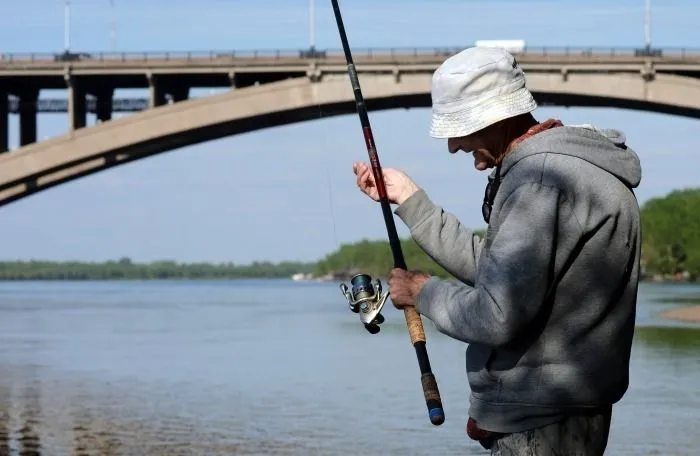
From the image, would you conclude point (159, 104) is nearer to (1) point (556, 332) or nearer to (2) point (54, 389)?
(2) point (54, 389)

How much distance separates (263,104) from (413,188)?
86.4ft

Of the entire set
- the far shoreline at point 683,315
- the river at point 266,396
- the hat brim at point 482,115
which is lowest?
the far shoreline at point 683,315

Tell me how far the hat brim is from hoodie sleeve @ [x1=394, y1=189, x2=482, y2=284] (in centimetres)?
39

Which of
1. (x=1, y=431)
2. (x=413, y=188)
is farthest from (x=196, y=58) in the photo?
(x=413, y=188)

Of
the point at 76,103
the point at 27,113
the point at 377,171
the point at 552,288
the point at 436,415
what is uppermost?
the point at 377,171

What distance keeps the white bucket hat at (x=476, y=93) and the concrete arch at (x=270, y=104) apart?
86.6ft

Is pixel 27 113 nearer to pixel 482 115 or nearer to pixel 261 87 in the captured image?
pixel 261 87

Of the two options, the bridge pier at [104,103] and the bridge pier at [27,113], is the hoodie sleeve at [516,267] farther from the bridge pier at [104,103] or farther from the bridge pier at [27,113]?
the bridge pier at [104,103]

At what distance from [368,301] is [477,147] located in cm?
63

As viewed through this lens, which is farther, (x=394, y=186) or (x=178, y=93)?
(x=178, y=93)

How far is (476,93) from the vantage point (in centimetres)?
327

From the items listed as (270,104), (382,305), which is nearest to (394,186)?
Answer: (382,305)

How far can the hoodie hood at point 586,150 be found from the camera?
324cm

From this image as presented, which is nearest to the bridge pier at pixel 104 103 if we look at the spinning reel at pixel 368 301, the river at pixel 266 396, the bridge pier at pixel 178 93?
the bridge pier at pixel 178 93
